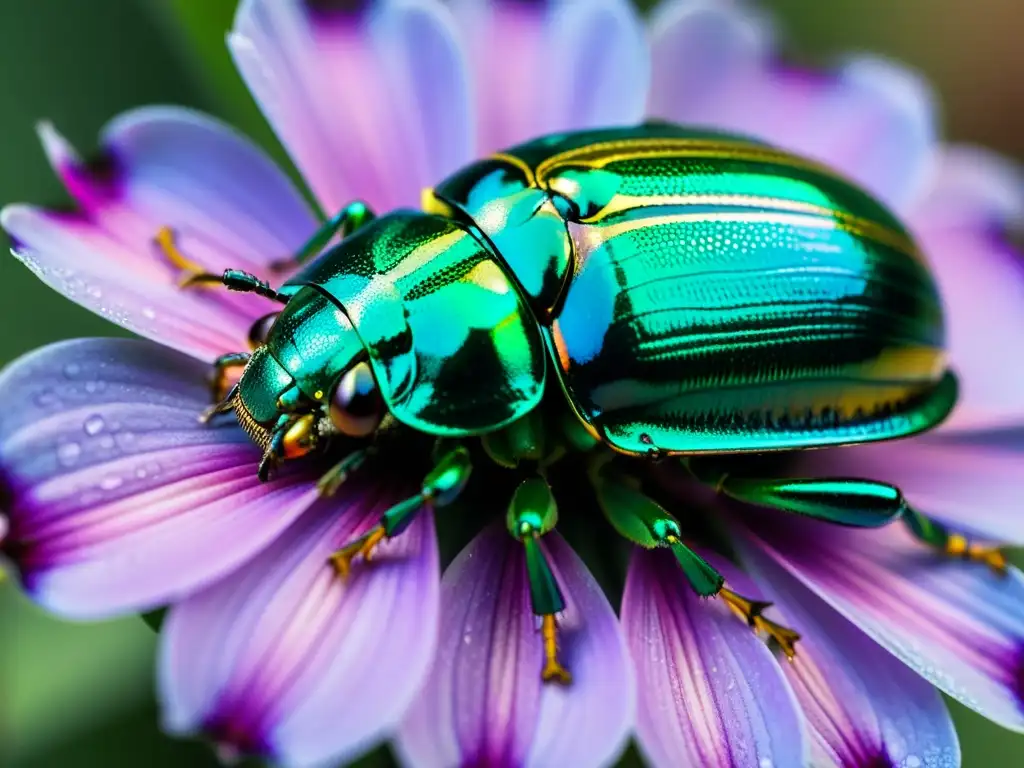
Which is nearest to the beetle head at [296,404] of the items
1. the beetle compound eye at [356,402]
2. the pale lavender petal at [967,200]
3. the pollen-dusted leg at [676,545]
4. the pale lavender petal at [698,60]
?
the beetle compound eye at [356,402]

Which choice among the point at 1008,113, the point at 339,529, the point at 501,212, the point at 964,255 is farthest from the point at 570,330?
the point at 1008,113

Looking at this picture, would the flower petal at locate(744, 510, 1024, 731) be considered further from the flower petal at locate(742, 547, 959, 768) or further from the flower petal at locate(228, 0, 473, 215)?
the flower petal at locate(228, 0, 473, 215)

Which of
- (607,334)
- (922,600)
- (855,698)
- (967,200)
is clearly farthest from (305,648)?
(967,200)

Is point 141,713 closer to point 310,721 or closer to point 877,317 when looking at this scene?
point 310,721

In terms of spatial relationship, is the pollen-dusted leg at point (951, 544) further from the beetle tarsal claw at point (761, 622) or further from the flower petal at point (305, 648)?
the flower petal at point (305, 648)

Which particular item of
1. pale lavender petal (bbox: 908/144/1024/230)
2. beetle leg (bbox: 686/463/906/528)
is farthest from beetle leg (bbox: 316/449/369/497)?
pale lavender petal (bbox: 908/144/1024/230)

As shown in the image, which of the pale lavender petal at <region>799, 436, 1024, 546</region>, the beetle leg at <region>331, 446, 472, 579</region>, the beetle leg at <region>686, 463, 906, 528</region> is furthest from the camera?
the pale lavender petal at <region>799, 436, 1024, 546</region>
